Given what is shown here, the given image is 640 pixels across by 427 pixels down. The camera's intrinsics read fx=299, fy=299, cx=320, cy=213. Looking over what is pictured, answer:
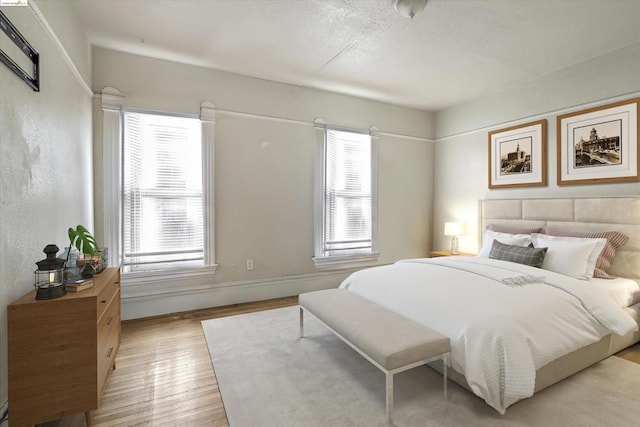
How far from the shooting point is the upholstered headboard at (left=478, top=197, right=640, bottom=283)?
2.92 meters

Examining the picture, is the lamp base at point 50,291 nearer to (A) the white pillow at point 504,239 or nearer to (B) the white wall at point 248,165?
(B) the white wall at point 248,165

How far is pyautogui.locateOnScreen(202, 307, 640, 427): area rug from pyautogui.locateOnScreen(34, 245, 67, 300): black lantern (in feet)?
3.88

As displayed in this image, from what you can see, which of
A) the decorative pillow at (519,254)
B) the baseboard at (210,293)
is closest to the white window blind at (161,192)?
the baseboard at (210,293)

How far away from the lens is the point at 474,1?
2342 millimetres

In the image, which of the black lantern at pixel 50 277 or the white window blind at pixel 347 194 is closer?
the black lantern at pixel 50 277

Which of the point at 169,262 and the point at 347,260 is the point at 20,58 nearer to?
the point at 169,262

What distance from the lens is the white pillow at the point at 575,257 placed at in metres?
2.78

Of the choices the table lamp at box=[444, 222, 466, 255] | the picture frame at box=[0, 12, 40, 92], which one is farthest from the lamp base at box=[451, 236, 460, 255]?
the picture frame at box=[0, 12, 40, 92]

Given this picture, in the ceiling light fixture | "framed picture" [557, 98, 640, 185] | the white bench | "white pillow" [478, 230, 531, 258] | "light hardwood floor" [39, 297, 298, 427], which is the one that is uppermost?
the ceiling light fixture

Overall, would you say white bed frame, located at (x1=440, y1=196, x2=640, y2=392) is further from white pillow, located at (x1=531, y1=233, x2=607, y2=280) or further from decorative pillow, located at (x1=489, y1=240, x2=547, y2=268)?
decorative pillow, located at (x1=489, y1=240, x2=547, y2=268)

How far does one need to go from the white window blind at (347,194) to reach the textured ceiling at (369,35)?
3.07 ft

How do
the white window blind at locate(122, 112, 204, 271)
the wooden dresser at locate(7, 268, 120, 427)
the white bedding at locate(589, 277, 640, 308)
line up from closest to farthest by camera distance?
the wooden dresser at locate(7, 268, 120, 427)
the white bedding at locate(589, 277, 640, 308)
the white window blind at locate(122, 112, 204, 271)

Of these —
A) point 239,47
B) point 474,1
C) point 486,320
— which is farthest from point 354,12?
point 486,320

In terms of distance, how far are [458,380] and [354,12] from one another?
2.93 meters
